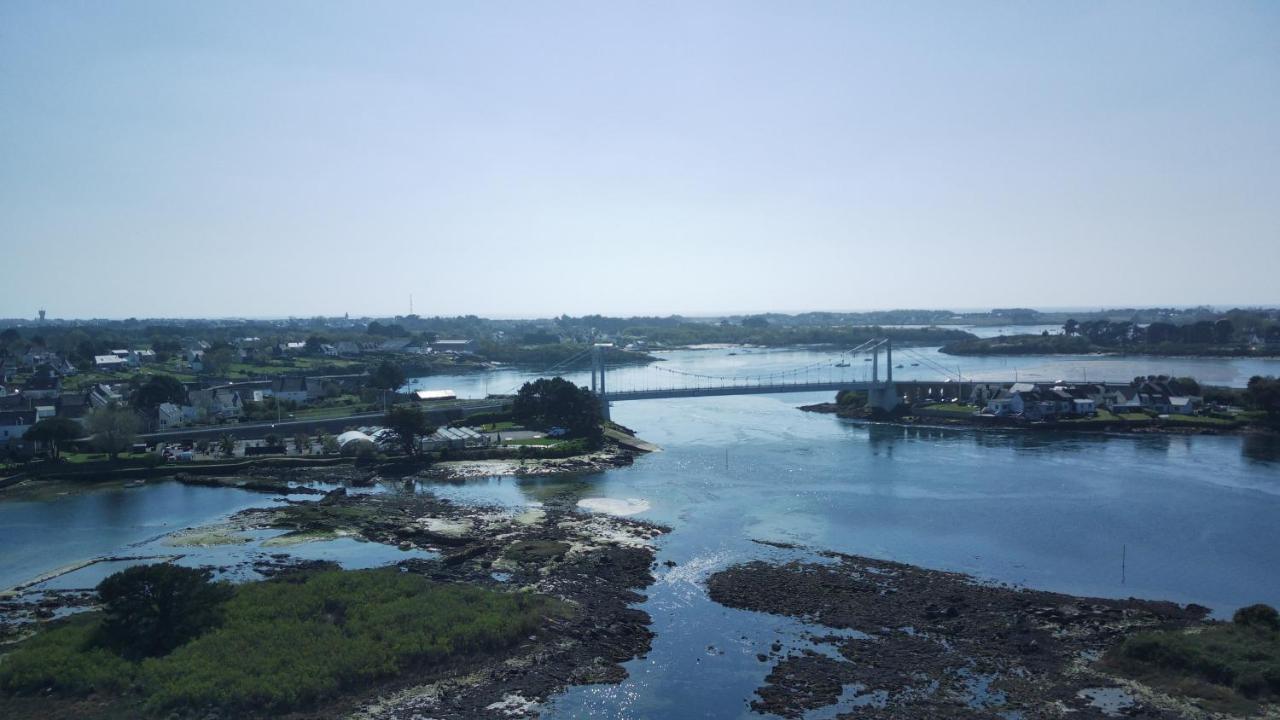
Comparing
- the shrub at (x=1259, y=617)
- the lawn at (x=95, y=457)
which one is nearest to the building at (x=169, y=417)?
the lawn at (x=95, y=457)

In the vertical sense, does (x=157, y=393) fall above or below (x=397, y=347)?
below

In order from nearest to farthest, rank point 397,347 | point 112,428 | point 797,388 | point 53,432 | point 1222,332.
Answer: point 53,432, point 112,428, point 797,388, point 1222,332, point 397,347

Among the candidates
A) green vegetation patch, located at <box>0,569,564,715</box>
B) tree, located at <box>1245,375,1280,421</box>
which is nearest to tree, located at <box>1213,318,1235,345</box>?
tree, located at <box>1245,375,1280,421</box>

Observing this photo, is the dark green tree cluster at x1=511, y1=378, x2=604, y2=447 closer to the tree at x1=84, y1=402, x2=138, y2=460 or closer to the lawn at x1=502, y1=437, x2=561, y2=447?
the lawn at x1=502, y1=437, x2=561, y2=447

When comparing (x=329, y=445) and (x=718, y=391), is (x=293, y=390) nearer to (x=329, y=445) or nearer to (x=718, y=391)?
(x=329, y=445)

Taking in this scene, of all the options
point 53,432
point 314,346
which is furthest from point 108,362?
point 53,432

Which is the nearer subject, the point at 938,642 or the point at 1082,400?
the point at 938,642

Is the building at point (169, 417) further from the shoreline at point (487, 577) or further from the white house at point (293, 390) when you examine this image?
the shoreline at point (487, 577)
